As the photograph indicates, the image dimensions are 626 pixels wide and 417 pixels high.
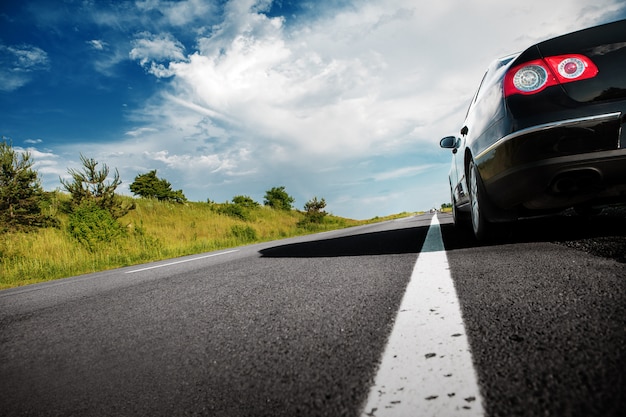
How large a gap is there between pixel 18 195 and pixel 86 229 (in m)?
5.63

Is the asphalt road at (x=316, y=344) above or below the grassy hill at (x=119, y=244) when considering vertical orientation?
below

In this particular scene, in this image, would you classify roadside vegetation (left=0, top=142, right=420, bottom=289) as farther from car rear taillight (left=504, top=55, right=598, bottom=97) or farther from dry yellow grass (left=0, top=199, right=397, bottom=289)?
car rear taillight (left=504, top=55, right=598, bottom=97)

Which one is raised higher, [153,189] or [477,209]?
[153,189]

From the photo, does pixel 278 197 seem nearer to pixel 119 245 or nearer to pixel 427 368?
pixel 119 245

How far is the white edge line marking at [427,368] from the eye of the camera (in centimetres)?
86

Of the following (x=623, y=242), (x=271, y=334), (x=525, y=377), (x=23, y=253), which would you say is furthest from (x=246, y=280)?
(x=23, y=253)

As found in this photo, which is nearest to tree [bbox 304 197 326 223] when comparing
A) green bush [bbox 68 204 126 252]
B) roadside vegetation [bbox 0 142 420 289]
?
roadside vegetation [bbox 0 142 420 289]

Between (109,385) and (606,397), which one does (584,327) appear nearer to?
(606,397)

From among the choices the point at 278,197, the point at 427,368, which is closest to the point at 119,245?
the point at 427,368

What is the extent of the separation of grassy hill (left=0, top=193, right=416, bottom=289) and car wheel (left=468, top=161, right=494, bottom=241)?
9711 millimetres

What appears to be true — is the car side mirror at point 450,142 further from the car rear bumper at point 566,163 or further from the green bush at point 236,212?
the green bush at point 236,212

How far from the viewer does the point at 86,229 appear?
13.6 m

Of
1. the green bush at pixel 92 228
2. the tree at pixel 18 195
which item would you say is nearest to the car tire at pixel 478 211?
the green bush at pixel 92 228

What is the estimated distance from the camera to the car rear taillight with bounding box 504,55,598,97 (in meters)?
2.21
